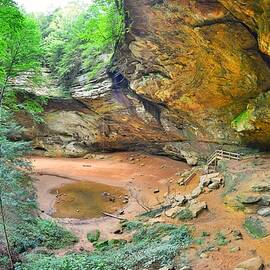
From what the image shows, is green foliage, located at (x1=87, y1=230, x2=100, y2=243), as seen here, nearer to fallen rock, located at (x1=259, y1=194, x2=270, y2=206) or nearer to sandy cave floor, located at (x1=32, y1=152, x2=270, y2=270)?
sandy cave floor, located at (x1=32, y1=152, x2=270, y2=270)

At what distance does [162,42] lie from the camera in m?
16.1

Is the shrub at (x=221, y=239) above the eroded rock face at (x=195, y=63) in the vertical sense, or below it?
below

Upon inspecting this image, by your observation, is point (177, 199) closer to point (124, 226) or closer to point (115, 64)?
point (124, 226)

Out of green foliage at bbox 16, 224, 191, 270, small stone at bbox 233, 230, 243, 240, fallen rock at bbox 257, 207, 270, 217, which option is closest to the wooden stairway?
fallen rock at bbox 257, 207, 270, 217

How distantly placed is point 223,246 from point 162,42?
10.6m

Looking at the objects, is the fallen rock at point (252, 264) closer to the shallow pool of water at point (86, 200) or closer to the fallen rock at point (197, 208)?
the fallen rock at point (197, 208)

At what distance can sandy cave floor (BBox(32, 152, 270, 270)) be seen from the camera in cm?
882

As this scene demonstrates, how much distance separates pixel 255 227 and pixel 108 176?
12.8 metres

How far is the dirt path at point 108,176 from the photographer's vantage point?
1421 centimetres

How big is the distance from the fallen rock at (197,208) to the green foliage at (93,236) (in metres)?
3.84

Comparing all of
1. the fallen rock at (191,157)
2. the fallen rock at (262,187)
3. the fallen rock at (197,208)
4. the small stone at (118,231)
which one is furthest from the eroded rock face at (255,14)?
the fallen rock at (191,157)

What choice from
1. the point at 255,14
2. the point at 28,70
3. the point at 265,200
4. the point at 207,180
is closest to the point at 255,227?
the point at 265,200

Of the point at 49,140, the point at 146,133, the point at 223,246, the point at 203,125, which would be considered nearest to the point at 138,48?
the point at 203,125

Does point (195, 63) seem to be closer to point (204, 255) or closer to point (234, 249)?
point (234, 249)
